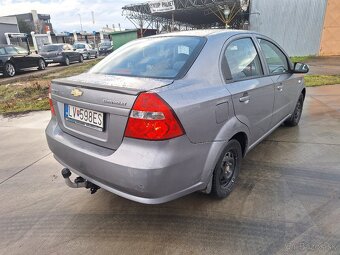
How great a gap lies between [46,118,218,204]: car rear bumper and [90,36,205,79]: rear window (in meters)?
0.67

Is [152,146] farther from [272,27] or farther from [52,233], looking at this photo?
[272,27]

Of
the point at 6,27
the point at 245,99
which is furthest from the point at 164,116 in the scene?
the point at 6,27

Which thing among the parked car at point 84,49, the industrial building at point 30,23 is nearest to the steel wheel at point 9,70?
the parked car at point 84,49

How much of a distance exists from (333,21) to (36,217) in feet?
67.5

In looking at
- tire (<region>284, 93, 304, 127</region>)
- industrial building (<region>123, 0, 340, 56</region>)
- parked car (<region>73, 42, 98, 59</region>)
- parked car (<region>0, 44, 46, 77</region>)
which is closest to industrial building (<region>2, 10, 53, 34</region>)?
parked car (<region>73, 42, 98, 59</region>)

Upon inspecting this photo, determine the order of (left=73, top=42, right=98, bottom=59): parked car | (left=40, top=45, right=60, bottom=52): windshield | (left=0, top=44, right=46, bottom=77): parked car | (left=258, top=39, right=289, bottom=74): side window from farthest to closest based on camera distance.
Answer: (left=73, top=42, right=98, bottom=59): parked car → (left=40, top=45, right=60, bottom=52): windshield → (left=0, top=44, right=46, bottom=77): parked car → (left=258, top=39, right=289, bottom=74): side window

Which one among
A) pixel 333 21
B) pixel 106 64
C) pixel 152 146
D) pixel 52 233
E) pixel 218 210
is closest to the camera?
pixel 152 146

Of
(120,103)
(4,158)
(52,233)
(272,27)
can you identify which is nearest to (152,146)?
(120,103)

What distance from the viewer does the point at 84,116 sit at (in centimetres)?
245

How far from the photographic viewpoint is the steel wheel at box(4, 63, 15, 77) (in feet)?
45.3

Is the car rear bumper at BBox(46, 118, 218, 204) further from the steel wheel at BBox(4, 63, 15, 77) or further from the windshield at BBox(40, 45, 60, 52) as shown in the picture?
the windshield at BBox(40, 45, 60, 52)

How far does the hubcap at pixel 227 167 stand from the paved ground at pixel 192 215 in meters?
0.19

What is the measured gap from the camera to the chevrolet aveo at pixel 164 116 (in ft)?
6.82

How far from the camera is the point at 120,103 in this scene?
2.13 meters
